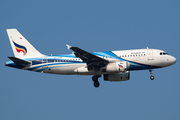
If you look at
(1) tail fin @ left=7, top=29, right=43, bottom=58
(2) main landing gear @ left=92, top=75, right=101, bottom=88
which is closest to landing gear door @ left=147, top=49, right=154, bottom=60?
(2) main landing gear @ left=92, top=75, right=101, bottom=88

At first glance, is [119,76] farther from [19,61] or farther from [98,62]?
[19,61]

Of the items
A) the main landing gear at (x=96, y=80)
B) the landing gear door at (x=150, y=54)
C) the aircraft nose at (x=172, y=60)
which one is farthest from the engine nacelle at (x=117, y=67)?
the aircraft nose at (x=172, y=60)

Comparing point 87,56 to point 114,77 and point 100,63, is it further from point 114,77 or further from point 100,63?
point 114,77

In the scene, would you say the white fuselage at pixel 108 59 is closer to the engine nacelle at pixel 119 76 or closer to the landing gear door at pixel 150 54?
the landing gear door at pixel 150 54

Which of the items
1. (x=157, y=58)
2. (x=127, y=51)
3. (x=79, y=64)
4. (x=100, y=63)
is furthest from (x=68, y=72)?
(x=157, y=58)

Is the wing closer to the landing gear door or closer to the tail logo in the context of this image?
the landing gear door

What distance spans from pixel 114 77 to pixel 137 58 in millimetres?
5398

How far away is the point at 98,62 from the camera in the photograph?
152ft

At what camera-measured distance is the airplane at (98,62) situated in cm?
4631

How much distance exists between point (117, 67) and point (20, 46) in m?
16.3

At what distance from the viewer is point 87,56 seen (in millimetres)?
45125

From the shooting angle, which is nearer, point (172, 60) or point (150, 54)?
point (150, 54)

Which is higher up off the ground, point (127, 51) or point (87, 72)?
point (127, 51)

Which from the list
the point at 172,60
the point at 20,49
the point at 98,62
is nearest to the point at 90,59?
the point at 98,62
